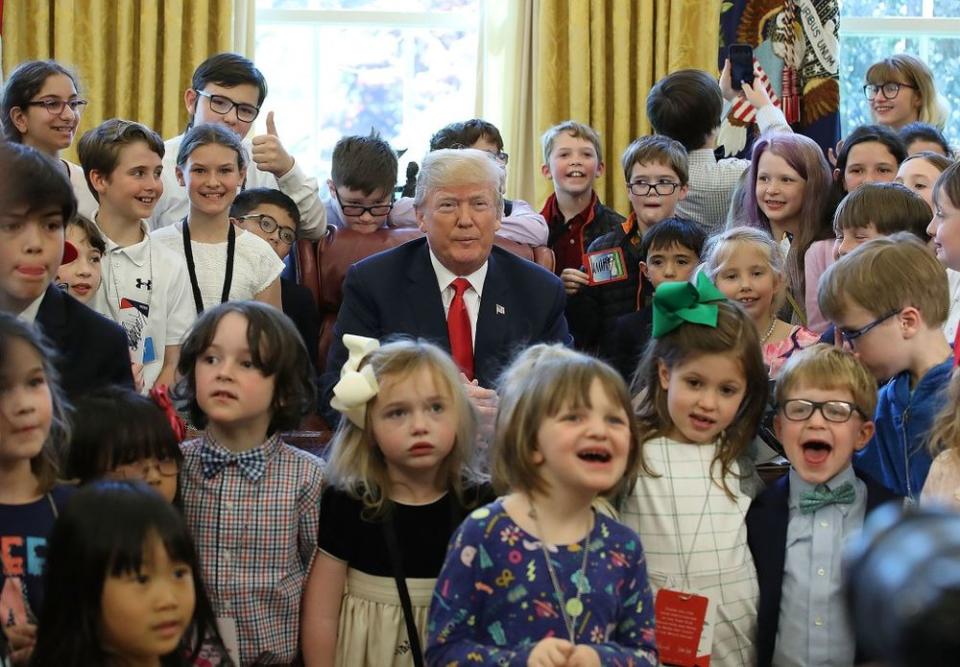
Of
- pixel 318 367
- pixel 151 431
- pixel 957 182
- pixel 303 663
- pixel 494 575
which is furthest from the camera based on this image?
pixel 318 367

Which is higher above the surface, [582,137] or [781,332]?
[582,137]

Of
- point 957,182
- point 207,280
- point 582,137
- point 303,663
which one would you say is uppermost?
point 582,137

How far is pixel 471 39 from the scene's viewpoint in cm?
653

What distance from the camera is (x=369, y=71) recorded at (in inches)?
258

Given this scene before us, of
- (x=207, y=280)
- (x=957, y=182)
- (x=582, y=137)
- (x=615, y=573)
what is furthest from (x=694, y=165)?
(x=615, y=573)

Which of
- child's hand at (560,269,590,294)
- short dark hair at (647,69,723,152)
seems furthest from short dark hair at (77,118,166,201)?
short dark hair at (647,69,723,152)

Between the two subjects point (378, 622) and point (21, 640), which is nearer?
point (21, 640)

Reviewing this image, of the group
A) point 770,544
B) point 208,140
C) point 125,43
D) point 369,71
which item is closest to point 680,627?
point 770,544

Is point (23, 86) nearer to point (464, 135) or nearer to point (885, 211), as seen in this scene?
point (464, 135)

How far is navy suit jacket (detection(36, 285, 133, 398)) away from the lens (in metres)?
2.60

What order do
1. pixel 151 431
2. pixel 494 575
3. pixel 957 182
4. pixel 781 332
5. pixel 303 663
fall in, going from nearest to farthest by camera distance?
pixel 494 575
pixel 151 431
pixel 303 663
pixel 957 182
pixel 781 332

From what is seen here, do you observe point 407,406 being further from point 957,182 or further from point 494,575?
point 957,182

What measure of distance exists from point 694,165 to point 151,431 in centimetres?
280

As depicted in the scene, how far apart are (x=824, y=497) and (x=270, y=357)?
122cm
